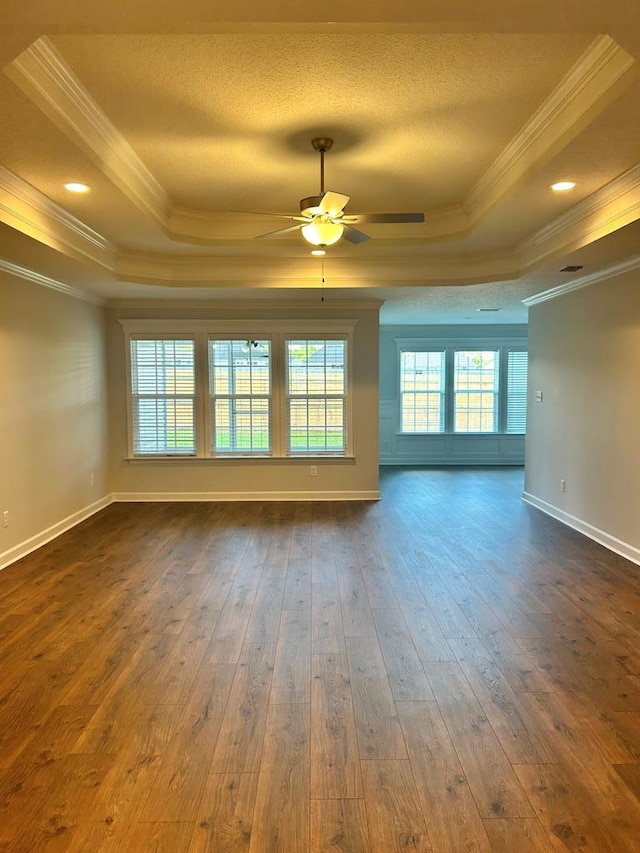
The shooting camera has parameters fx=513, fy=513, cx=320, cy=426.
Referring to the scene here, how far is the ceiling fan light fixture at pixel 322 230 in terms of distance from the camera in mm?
3395

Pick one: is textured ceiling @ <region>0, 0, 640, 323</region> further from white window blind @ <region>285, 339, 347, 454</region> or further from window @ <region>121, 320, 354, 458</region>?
white window blind @ <region>285, 339, 347, 454</region>

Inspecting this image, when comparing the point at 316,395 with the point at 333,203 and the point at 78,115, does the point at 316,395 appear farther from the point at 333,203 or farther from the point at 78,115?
the point at 78,115

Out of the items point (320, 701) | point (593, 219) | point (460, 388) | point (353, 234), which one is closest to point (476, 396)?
point (460, 388)

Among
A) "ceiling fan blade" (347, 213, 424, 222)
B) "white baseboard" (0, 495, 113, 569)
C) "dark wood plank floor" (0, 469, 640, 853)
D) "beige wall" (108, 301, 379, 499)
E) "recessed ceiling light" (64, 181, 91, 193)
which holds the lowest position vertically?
"dark wood plank floor" (0, 469, 640, 853)

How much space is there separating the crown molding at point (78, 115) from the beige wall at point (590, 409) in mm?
4154

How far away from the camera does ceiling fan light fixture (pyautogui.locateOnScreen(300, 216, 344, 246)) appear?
3.39 meters

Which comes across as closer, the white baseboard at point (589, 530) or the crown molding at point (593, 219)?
the crown molding at point (593, 219)

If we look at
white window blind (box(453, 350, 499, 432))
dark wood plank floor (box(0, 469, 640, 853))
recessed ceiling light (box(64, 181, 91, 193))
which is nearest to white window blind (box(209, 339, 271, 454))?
dark wood plank floor (box(0, 469, 640, 853))

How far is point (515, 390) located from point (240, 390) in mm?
5961

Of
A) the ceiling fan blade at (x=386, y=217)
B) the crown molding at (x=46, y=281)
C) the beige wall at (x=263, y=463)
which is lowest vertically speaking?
the beige wall at (x=263, y=463)

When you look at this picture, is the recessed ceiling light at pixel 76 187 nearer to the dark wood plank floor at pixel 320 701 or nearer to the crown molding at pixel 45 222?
the crown molding at pixel 45 222

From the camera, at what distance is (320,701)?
246 centimetres

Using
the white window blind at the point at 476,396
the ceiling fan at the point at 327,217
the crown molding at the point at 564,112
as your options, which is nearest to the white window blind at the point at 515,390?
the white window blind at the point at 476,396

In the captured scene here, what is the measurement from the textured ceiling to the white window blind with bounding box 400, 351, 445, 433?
4.73 meters
